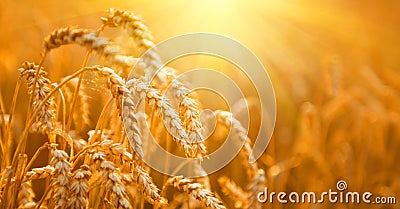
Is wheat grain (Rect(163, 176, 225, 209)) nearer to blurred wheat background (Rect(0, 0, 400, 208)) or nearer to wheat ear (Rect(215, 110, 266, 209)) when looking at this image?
wheat ear (Rect(215, 110, 266, 209))

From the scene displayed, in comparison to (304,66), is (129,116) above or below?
below

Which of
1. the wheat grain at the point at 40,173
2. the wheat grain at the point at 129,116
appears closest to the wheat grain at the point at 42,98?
the wheat grain at the point at 40,173

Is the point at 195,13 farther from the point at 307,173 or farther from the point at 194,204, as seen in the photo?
the point at 194,204

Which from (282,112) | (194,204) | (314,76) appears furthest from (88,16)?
(194,204)

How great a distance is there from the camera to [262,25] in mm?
3912

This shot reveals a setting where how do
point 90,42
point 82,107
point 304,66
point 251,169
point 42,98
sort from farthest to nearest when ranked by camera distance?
point 304,66 < point 82,107 < point 251,169 < point 42,98 < point 90,42

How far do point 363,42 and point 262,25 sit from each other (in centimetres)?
87

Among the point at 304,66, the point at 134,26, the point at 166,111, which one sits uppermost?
the point at 304,66

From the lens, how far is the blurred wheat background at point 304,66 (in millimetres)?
2162

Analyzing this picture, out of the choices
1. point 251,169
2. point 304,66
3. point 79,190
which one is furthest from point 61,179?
point 304,66

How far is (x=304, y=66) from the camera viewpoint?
372cm

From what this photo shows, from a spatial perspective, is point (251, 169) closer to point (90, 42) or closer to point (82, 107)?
point (82, 107)

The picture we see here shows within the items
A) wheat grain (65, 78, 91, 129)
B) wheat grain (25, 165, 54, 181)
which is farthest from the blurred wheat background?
wheat grain (25, 165, 54, 181)

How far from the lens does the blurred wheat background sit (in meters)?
2.16
